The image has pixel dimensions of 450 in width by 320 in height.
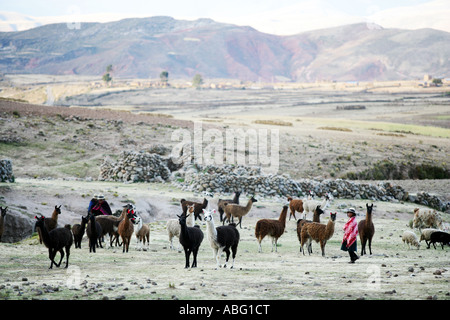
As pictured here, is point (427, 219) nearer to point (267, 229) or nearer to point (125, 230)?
point (267, 229)

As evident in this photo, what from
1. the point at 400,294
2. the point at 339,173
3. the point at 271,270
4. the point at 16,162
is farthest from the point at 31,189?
the point at 339,173

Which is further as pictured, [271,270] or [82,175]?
[82,175]

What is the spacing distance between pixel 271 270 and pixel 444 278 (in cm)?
396

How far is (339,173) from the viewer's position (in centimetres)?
4028

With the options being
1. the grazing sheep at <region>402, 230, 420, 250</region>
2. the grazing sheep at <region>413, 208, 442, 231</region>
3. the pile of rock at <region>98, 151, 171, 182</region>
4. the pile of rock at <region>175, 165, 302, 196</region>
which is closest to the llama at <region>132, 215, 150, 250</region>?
the grazing sheep at <region>402, 230, 420, 250</region>

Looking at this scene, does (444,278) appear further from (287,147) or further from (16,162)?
(287,147)

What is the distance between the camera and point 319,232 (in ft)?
49.0

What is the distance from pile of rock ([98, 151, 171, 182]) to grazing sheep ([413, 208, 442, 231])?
1772 centimetres

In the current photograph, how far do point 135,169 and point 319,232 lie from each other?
2066cm

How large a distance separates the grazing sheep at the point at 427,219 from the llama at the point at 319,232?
677cm

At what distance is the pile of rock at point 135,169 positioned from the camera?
33.4m

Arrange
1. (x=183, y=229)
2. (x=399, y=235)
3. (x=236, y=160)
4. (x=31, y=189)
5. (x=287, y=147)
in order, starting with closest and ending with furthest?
(x=183, y=229), (x=399, y=235), (x=31, y=189), (x=236, y=160), (x=287, y=147)

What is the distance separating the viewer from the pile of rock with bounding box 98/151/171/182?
1314 inches

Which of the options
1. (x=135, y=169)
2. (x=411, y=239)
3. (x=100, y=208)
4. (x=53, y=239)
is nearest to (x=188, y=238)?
(x=53, y=239)
